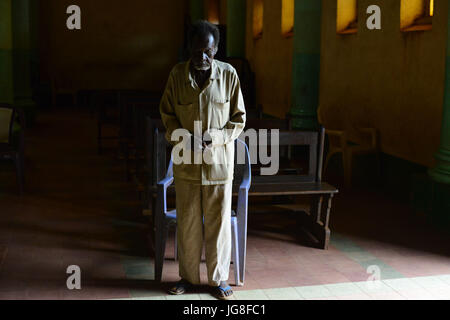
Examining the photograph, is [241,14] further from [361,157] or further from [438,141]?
[438,141]

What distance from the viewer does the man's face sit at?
369 centimetres

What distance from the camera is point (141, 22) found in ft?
63.3

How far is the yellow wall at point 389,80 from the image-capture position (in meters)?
6.77

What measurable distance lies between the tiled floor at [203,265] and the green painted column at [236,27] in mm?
7485

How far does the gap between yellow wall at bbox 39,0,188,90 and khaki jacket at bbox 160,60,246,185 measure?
15787 mm

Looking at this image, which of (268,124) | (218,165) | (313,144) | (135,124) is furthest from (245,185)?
(135,124)

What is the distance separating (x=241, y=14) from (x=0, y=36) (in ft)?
21.5

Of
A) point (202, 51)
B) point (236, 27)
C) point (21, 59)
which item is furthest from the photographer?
point (236, 27)

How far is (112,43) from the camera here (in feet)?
62.8

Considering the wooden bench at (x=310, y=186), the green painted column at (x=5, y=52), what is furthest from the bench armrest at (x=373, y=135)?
the green painted column at (x=5, y=52)

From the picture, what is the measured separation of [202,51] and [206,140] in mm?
541

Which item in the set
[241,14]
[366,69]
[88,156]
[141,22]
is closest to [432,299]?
[366,69]

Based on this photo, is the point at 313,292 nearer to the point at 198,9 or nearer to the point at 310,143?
the point at 310,143

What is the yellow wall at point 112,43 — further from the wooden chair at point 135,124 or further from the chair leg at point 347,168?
the chair leg at point 347,168
